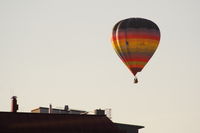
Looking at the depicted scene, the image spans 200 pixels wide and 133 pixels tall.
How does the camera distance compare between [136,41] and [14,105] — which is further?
[136,41]

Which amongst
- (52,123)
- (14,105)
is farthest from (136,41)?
(52,123)

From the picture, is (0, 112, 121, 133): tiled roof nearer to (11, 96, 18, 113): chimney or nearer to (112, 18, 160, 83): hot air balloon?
(11, 96, 18, 113): chimney

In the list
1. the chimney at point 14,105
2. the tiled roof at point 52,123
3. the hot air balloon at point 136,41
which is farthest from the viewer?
the hot air balloon at point 136,41

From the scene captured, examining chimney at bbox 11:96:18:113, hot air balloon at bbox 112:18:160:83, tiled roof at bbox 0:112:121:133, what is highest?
hot air balloon at bbox 112:18:160:83

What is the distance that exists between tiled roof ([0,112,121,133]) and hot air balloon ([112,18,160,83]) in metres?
10.0

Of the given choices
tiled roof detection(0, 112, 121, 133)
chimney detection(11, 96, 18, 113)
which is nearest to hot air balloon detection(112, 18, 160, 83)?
tiled roof detection(0, 112, 121, 133)

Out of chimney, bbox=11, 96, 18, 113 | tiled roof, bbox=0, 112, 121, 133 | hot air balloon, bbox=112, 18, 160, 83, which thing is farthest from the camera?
hot air balloon, bbox=112, 18, 160, 83

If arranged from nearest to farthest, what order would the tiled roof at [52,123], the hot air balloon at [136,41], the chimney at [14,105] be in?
the tiled roof at [52,123] → the chimney at [14,105] → the hot air balloon at [136,41]

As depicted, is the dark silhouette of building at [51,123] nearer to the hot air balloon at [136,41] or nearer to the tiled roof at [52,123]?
the tiled roof at [52,123]

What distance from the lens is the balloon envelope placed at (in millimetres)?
97062

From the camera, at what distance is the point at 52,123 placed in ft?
280

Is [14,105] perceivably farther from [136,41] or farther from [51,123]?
[136,41]

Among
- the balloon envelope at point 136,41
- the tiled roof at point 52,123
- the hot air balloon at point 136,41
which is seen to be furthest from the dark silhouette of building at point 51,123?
the balloon envelope at point 136,41

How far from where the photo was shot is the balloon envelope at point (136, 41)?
318 feet
